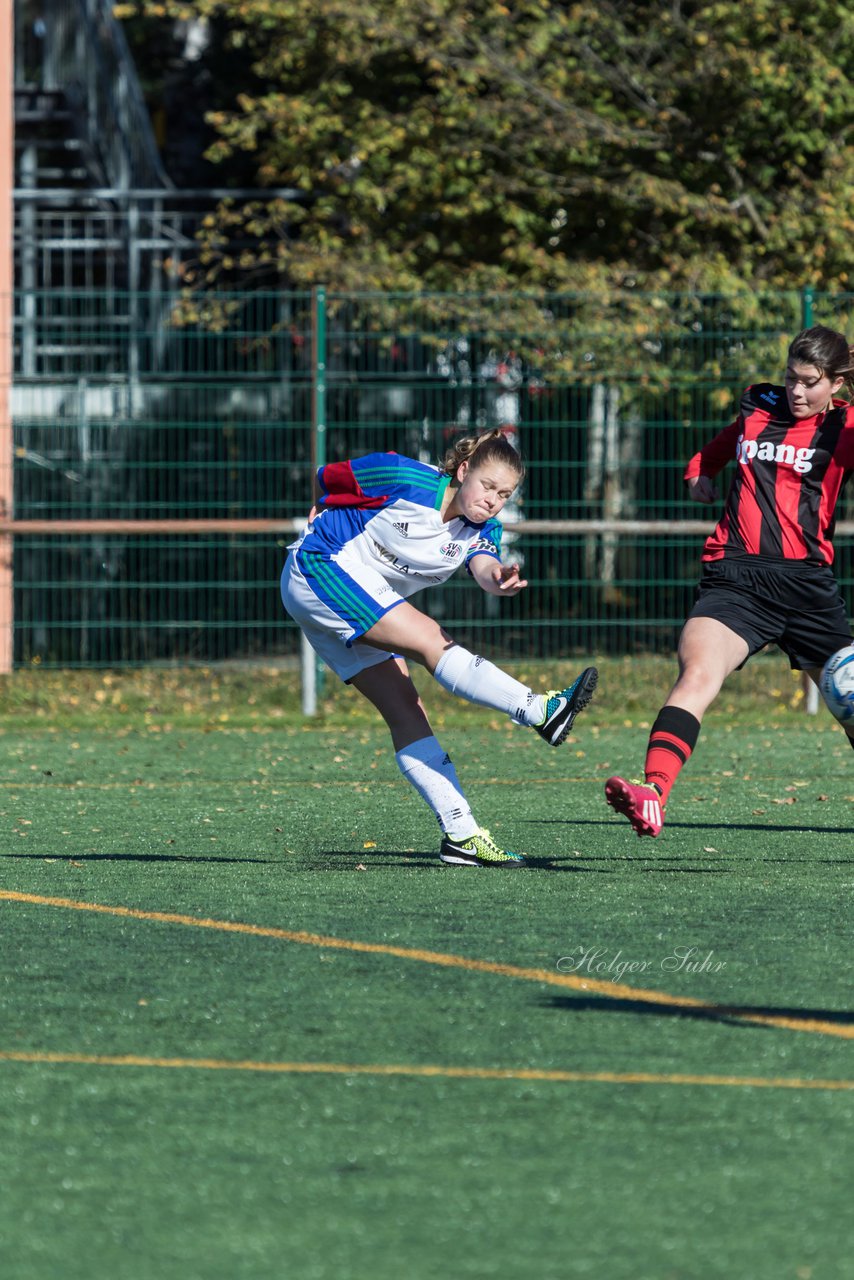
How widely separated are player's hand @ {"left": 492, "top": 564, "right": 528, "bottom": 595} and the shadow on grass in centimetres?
176

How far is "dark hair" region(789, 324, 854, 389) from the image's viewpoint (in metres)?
6.34

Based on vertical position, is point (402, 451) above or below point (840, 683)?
above

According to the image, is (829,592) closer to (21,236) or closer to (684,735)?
(684,735)

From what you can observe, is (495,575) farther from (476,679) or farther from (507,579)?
(476,679)

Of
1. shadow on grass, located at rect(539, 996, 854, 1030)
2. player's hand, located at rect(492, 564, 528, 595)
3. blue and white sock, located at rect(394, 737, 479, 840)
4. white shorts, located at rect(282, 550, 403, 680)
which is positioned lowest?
shadow on grass, located at rect(539, 996, 854, 1030)

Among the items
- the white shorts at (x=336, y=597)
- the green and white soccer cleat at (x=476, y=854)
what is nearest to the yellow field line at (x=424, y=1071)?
the white shorts at (x=336, y=597)

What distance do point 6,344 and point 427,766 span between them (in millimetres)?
8776

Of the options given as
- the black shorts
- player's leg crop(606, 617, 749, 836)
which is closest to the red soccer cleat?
player's leg crop(606, 617, 749, 836)

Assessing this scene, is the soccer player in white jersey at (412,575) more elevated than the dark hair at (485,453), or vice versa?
the dark hair at (485,453)

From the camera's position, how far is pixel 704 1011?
4.48 meters

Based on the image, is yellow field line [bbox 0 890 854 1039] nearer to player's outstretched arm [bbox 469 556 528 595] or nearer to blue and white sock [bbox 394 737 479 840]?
blue and white sock [bbox 394 737 479 840]

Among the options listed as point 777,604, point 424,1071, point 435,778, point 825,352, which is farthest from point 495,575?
point 424,1071

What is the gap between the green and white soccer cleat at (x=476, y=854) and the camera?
6.76 metres

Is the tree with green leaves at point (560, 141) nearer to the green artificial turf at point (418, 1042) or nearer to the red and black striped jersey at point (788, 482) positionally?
the green artificial turf at point (418, 1042)
